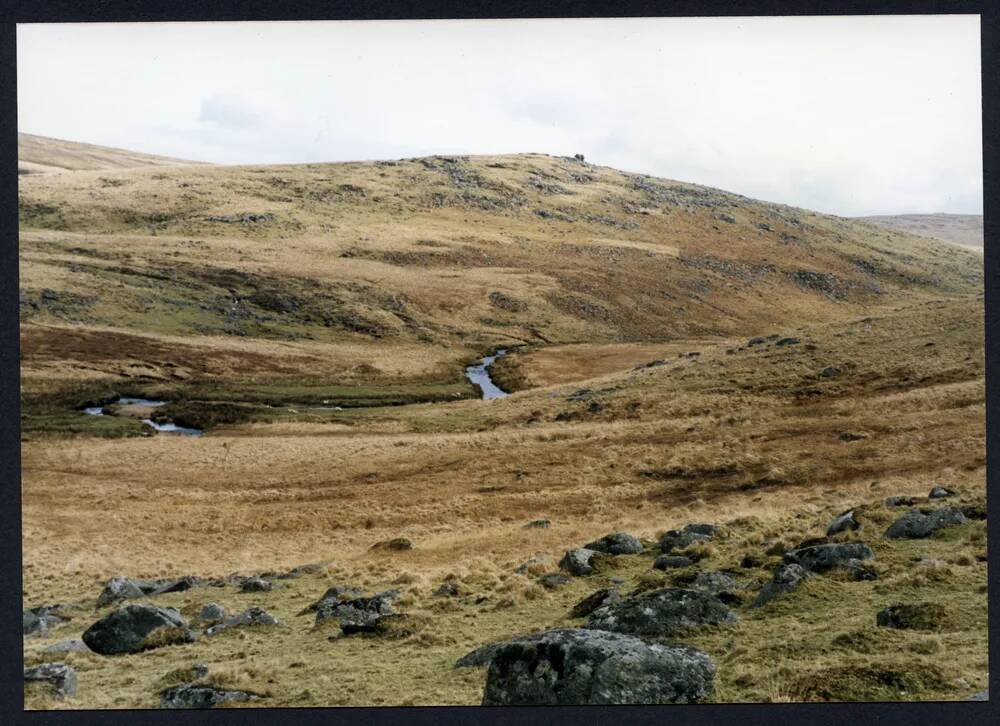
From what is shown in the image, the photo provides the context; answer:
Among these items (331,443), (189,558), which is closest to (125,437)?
(331,443)

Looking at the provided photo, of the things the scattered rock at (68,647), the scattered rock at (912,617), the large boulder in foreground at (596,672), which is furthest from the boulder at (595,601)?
the scattered rock at (68,647)

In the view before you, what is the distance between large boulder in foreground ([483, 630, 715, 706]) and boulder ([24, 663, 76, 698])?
349 inches

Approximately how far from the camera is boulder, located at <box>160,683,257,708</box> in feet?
48.0

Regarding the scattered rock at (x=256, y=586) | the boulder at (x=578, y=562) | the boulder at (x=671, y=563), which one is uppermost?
the boulder at (x=671, y=563)

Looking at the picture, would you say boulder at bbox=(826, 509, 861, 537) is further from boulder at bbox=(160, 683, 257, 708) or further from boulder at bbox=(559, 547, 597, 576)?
boulder at bbox=(160, 683, 257, 708)

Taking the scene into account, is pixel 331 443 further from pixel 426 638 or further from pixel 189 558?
pixel 426 638

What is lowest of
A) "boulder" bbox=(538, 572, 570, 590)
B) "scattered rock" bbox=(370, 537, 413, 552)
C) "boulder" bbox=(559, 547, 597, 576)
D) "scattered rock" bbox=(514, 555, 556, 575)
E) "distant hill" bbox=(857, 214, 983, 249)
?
"scattered rock" bbox=(370, 537, 413, 552)

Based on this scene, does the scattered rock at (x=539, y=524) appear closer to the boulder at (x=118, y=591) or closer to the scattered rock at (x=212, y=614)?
the scattered rock at (x=212, y=614)

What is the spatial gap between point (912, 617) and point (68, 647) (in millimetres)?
18083

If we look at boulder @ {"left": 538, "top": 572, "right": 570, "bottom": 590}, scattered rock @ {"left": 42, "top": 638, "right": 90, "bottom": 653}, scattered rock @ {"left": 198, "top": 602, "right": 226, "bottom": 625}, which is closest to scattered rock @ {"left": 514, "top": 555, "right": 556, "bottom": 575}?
boulder @ {"left": 538, "top": 572, "right": 570, "bottom": 590}

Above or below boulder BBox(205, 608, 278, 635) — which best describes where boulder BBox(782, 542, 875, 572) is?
above

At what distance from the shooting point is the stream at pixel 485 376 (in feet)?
193

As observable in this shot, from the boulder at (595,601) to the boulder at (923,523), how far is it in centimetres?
694

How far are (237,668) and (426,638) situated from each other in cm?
403
